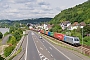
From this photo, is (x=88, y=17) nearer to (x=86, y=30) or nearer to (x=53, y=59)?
(x=86, y=30)

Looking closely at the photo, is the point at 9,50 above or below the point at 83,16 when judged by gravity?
below

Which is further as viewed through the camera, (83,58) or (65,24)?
(65,24)

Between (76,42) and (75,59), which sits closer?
(75,59)

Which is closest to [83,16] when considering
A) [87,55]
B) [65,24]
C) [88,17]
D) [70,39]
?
[88,17]

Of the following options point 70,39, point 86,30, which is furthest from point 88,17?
point 70,39

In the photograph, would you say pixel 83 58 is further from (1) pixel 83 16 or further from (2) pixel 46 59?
(1) pixel 83 16

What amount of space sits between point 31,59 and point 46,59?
257 centimetres

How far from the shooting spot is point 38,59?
1469 inches

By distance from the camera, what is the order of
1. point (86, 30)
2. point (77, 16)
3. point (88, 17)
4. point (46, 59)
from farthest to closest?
point (77, 16) < point (88, 17) < point (86, 30) < point (46, 59)

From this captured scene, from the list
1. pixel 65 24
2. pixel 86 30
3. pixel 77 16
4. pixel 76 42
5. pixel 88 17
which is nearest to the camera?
pixel 76 42

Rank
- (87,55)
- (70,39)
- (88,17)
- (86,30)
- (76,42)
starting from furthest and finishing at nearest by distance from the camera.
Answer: (88,17) → (86,30) → (70,39) → (76,42) → (87,55)

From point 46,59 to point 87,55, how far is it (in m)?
8.88

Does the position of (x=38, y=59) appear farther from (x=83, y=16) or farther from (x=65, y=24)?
(x=65, y=24)

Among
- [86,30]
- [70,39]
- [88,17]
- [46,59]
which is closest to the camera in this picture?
[46,59]
